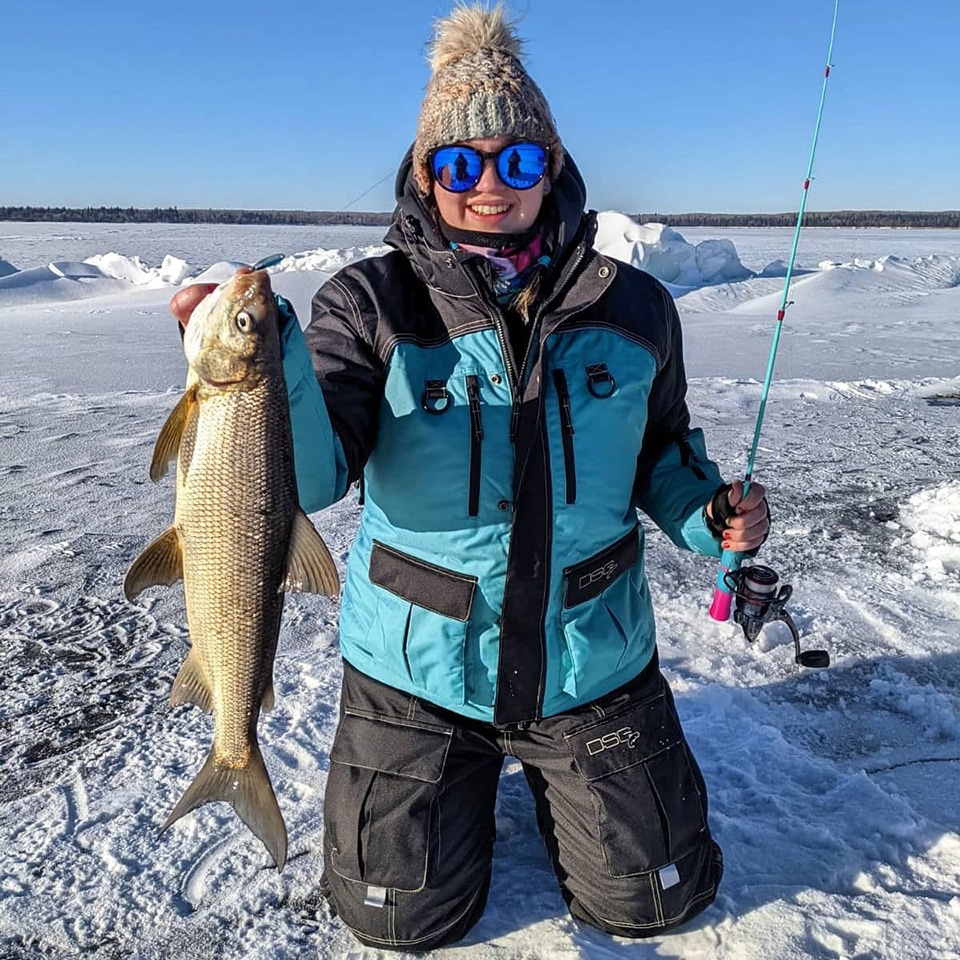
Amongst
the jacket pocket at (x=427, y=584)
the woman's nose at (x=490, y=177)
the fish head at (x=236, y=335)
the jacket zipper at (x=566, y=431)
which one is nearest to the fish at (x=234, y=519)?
the fish head at (x=236, y=335)

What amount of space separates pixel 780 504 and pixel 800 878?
3.10m

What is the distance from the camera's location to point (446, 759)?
2299 millimetres

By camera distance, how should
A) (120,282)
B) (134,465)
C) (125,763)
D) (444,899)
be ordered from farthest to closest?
1. (120,282)
2. (134,465)
3. (125,763)
4. (444,899)

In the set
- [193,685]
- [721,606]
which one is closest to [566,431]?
[193,685]

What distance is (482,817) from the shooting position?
2.38m

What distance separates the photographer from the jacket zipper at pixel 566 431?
2199 millimetres

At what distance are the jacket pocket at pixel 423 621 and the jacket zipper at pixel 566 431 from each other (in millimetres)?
360

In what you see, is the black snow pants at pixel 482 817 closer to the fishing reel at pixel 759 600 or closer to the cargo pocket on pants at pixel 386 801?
the cargo pocket on pants at pixel 386 801

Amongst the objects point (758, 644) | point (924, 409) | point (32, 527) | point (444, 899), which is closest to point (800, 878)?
point (444, 899)

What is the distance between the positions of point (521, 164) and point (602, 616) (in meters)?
1.27

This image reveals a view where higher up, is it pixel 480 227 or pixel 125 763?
pixel 480 227

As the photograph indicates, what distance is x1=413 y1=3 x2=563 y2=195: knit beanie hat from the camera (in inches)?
90.0

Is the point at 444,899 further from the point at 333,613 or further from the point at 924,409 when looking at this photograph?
the point at 924,409

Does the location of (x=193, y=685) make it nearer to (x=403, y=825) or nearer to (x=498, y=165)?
(x=403, y=825)
